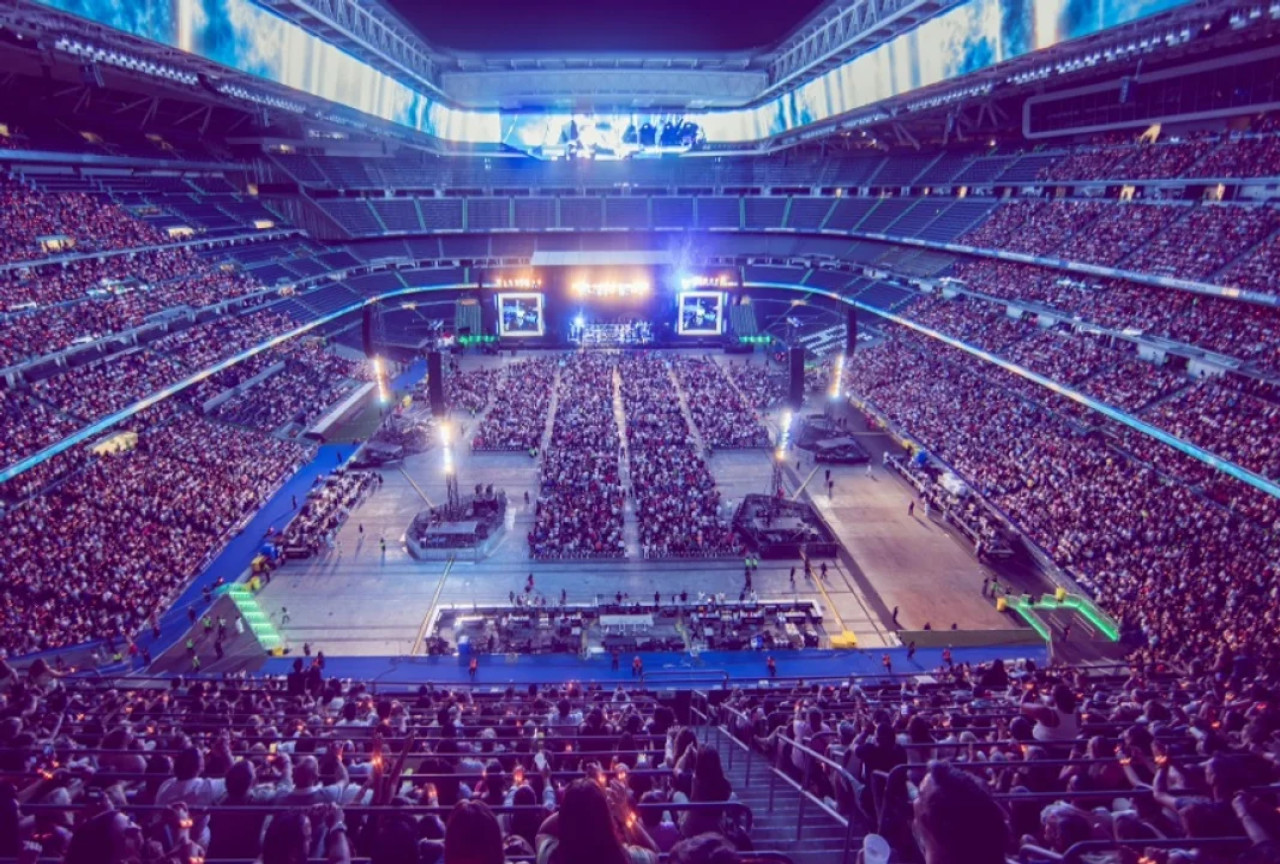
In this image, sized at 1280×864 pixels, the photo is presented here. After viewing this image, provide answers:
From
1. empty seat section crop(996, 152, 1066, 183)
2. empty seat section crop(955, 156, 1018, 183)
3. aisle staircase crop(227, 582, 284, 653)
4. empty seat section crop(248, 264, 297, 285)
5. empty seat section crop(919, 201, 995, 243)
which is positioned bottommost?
aisle staircase crop(227, 582, 284, 653)

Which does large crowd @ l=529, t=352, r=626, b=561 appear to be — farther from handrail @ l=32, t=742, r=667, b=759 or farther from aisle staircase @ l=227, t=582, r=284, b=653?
handrail @ l=32, t=742, r=667, b=759

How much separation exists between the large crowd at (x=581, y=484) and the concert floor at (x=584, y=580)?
76cm

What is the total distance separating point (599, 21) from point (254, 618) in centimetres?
→ 3864

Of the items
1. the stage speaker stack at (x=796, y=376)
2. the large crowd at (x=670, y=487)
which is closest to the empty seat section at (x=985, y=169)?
the stage speaker stack at (x=796, y=376)

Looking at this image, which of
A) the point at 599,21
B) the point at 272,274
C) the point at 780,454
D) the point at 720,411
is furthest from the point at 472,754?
the point at 272,274

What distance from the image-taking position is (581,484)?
29.9 m

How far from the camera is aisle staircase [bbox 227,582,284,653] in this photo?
67.2 ft

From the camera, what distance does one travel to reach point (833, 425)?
38.4m

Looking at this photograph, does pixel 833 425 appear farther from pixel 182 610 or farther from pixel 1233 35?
pixel 182 610

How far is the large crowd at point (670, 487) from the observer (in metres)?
26.2

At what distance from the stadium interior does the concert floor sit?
194 millimetres

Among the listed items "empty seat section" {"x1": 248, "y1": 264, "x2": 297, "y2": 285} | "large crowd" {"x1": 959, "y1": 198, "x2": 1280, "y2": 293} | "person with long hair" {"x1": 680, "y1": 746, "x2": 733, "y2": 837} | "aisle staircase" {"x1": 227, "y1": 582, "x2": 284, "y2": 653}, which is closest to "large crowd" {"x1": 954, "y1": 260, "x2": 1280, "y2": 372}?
"large crowd" {"x1": 959, "y1": 198, "x2": 1280, "y2": 293}

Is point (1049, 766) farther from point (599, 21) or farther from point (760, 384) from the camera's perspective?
point (599, 21)

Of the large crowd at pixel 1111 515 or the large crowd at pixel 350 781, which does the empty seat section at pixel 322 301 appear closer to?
the large crowd at pixel 1111 515
